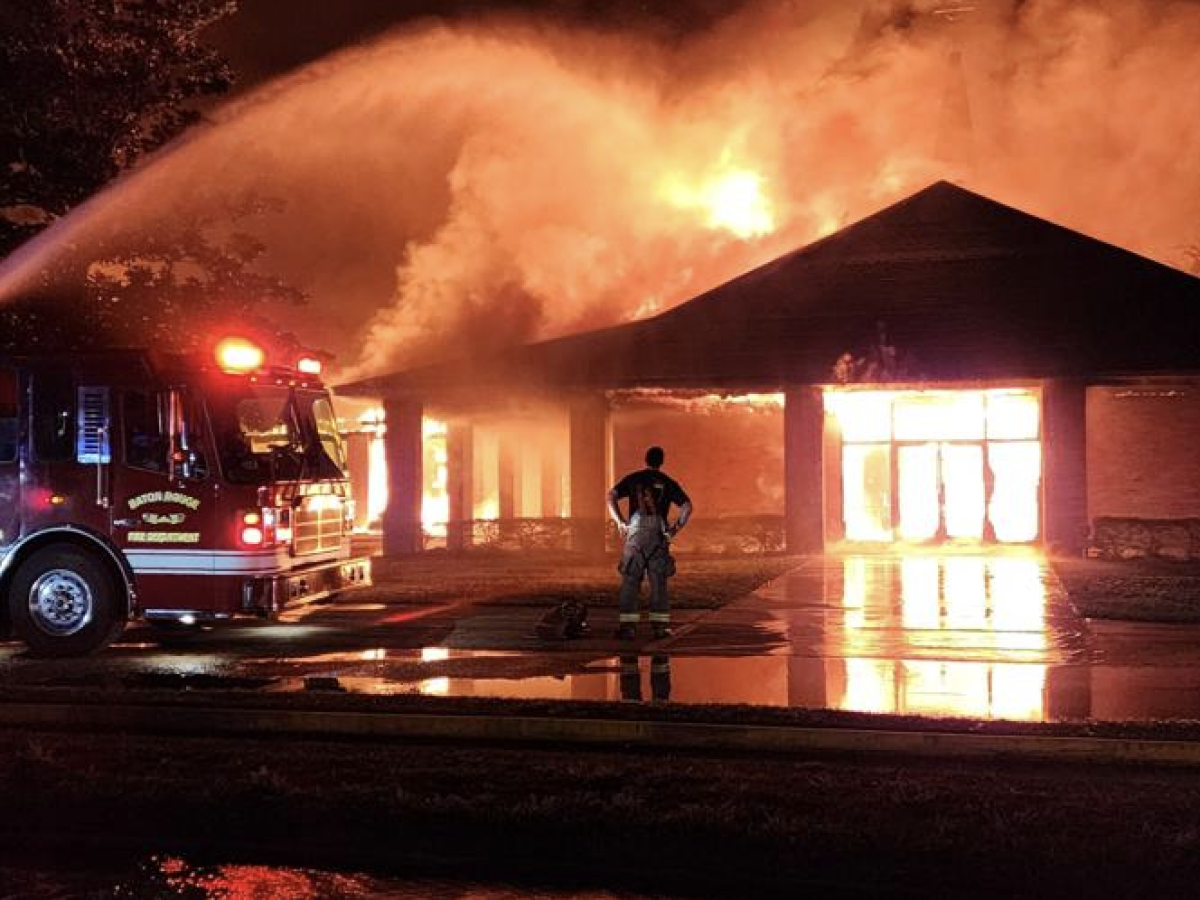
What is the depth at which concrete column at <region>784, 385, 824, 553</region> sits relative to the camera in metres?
23.1

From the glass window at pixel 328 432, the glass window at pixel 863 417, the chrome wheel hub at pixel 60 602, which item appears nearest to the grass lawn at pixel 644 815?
the chrome wheel hub at pixel 60 602

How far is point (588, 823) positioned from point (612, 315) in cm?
2909

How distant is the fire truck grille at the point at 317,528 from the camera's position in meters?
11.8

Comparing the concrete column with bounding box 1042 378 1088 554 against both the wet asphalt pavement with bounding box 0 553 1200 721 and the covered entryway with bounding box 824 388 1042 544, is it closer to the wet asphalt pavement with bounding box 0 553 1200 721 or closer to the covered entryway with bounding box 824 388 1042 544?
the covered entryway with bounding box 824 388 1042 544

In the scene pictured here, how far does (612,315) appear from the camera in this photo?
113ft

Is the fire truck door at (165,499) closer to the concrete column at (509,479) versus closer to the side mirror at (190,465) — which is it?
the side mirror at (190,465)

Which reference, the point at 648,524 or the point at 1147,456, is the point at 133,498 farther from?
the point at 1147,456

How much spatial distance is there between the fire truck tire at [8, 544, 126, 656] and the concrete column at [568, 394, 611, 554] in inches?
522

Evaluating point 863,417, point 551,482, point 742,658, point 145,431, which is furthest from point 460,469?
point 742,658

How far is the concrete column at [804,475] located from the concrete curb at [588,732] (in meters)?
15.6

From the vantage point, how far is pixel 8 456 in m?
11.4

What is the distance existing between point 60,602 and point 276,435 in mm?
2183

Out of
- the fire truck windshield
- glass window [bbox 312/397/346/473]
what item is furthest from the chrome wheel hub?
glass window [bbox 312/397/346/473]

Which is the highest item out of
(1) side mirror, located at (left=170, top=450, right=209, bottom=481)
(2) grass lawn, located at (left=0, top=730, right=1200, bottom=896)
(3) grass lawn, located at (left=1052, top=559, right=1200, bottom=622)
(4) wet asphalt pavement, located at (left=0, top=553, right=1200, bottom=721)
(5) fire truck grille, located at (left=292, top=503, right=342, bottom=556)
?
(1) side mirror, located at (left=170, top=450, right=209, bottom=481)
